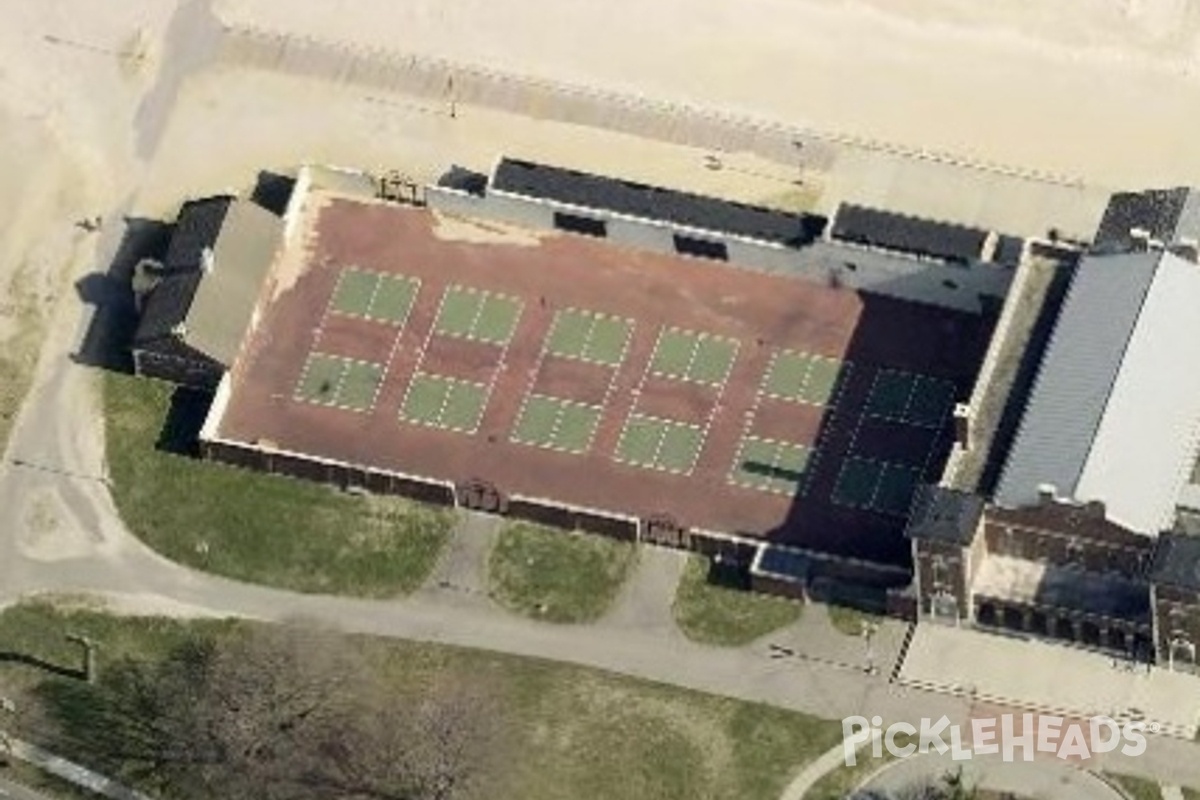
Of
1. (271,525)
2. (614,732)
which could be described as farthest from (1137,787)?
(271,525)

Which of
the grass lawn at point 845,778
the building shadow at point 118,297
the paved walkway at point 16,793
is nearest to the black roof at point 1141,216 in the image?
the grass lawn at point 845,778

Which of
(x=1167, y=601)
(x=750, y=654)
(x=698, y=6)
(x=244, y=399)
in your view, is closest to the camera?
(x=1167, y=601)

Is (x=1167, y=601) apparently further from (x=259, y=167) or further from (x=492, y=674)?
(x=259, y=167)

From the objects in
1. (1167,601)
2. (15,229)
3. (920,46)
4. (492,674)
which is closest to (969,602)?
(1167,601)

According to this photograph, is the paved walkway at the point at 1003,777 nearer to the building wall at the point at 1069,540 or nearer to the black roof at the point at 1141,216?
the building wall at the point at 1069,540

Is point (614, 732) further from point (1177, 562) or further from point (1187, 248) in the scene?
point (1187, 248)

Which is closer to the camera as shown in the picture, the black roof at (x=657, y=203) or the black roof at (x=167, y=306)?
the black roof at (x=167, y=306)
